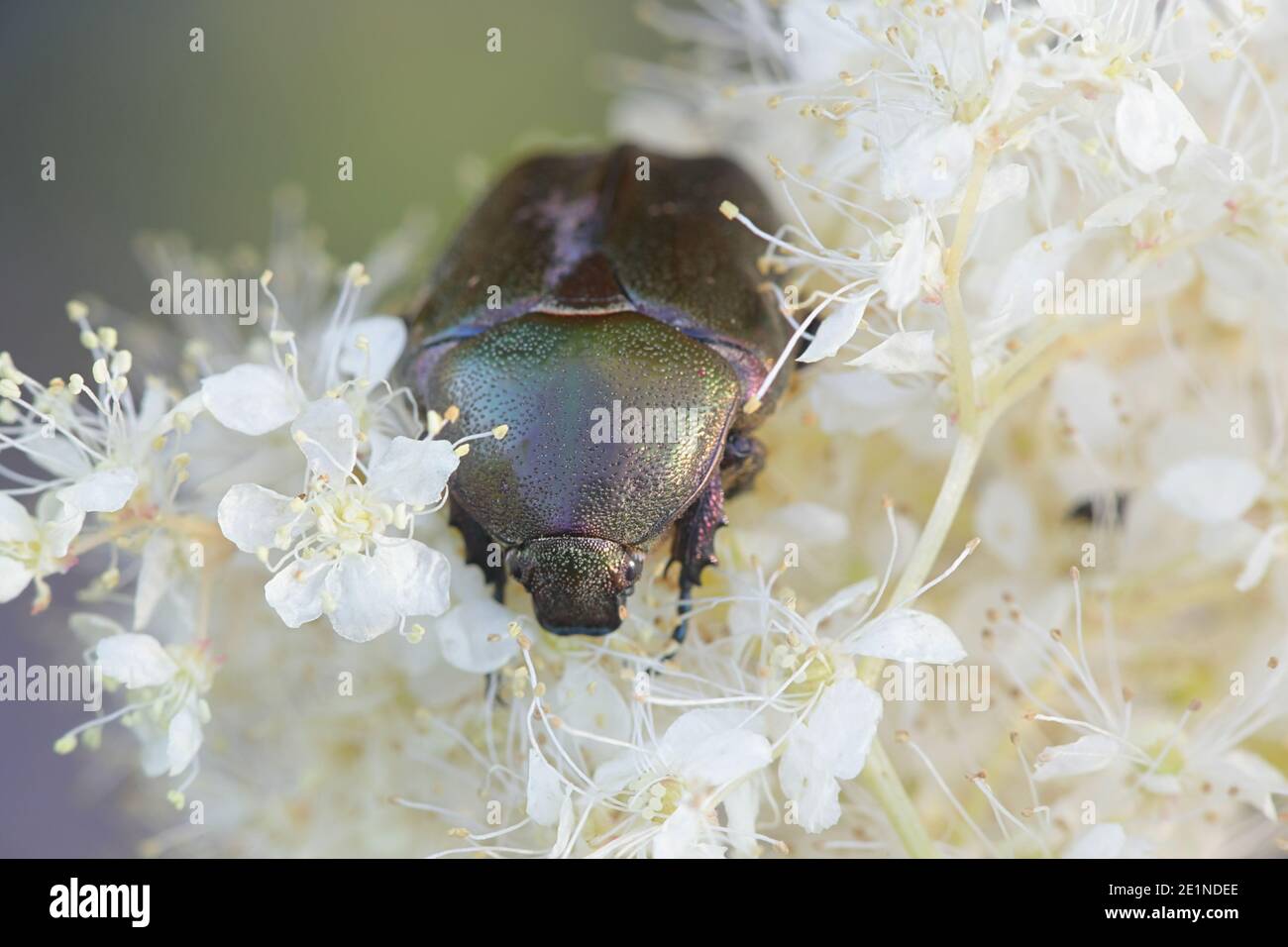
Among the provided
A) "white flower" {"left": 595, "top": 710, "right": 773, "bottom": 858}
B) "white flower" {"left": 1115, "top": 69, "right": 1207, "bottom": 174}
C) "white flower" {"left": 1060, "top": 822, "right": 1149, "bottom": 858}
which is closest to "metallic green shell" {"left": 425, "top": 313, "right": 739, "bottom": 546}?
"white flower" {"left": 595, "top": 710, "right": 773, "bottom": 858}

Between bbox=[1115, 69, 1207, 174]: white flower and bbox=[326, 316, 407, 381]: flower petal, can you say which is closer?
bbox=[1115, 69, 1207, 174]: white flower

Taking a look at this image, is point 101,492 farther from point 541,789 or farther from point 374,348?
point 541,789

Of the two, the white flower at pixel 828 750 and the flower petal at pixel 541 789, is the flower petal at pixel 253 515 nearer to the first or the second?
the flower petal at pixel 541 789

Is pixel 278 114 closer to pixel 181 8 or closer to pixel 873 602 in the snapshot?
pixel 181 8

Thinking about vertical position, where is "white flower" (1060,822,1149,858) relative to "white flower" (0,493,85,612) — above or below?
below

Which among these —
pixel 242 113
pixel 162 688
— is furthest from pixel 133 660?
pixel 242 113

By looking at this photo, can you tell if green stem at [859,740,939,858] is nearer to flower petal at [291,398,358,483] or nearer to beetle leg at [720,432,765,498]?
beetle leg at [720,432,765,498]
